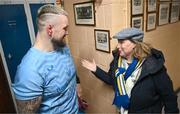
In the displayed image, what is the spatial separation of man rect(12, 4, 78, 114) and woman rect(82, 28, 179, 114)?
1.50ft

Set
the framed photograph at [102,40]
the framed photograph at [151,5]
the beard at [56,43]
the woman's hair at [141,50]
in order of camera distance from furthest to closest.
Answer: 1. the framed photograph at [151,5]
2. the framed photograph at [102,40]
3. the woman's hair at [141,50]
4. the beard at [56,43]

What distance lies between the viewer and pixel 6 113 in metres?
1.84

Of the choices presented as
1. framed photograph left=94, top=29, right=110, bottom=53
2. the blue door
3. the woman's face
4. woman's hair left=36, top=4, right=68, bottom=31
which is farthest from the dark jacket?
the blue door

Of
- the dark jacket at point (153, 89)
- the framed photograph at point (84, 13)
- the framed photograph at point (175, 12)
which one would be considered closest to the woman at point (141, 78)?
the dark jacket at point (153, 89)

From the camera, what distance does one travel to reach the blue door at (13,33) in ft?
5.52

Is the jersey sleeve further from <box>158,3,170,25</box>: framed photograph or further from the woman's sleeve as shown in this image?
<box>158,3,170,25</box>: framed photograph

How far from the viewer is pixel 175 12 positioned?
2475mm

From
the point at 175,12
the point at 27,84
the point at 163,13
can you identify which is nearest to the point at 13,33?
the point at 27,84

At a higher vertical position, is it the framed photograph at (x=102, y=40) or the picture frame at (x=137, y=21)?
the picture frame at (x=137, y=21)

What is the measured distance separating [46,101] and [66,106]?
18 centimetres

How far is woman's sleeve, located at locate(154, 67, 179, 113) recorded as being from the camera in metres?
1.28

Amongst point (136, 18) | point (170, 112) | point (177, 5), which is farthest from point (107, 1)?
point (177, 5)

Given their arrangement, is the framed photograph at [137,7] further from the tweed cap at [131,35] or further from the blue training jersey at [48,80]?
the blue training jersey at [48,80]

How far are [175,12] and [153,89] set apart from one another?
5.38 feet
